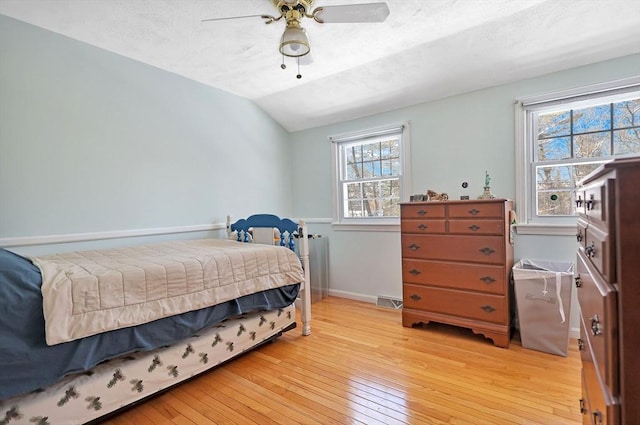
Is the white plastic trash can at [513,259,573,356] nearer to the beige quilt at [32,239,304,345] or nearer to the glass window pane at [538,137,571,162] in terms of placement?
the glass window pane at [538,137,571,162]

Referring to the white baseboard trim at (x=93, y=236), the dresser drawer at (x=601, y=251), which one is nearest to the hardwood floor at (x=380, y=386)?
the dresser drawer at (x=601, y=251)

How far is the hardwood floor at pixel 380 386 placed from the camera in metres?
1.56

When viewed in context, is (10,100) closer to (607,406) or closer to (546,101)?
(607,406)

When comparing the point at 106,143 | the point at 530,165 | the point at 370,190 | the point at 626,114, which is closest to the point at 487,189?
the point at 530,165

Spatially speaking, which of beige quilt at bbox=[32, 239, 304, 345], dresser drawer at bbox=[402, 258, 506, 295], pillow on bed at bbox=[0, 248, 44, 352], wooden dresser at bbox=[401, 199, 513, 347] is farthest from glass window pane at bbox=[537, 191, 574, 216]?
pillow on bed at bbox=[0, 248, 44, 352]

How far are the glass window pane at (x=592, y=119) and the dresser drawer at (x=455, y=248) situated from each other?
3.72 ft

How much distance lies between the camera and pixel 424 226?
2.60 meters

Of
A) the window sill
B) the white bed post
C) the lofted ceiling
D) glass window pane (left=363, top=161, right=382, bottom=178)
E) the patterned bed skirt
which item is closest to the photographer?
the patterned bed skirt

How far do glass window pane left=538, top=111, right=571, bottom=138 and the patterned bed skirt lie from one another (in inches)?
110

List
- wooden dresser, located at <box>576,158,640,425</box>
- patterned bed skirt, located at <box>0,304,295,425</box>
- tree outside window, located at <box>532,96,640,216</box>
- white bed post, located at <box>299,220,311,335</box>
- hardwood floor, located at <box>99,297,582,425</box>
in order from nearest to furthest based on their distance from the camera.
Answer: wooden dresser, located at <box>576,158,640,425</box>, patterned bed skirt, located at <box>0,304,295,425</box>, hardwood floor, located at <box>99,297,582,425</box>, tree outside window, located at <box>532,96,640,216</box>, white bed post, located at <box>299,220,311,335</box>

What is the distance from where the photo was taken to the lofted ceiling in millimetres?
1965

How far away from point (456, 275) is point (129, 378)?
2.31 m

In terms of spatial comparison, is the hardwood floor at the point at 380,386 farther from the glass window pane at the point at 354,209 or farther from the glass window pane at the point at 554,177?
the glass window pane at the point at 354,209

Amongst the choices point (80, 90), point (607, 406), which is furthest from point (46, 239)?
point (607, 406)
